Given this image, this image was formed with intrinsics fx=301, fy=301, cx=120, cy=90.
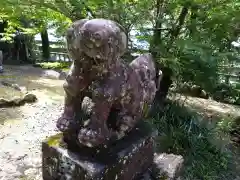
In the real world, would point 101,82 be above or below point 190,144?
above

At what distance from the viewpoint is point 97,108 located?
178 centimetres

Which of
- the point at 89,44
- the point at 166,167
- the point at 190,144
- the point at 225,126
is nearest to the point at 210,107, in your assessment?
the point at 225,126

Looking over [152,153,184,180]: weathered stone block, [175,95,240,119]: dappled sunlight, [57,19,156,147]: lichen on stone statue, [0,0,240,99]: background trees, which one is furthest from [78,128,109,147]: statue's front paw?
[175,95,240,119]: dappled sunlight

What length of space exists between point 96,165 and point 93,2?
232 cm

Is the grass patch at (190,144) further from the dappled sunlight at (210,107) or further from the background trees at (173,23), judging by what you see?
the dappled sunlight at (210,107)

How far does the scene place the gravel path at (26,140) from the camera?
2.72 metres

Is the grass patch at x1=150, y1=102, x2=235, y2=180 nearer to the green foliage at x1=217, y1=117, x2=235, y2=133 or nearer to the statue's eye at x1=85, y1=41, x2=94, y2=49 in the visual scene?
the green foliage at x1=217, y1=117, x2=235, y2=133

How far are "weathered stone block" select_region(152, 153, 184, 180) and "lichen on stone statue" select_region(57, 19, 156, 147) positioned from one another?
55 cm

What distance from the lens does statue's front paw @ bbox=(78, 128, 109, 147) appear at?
5.90ft

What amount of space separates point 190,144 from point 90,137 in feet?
8.84

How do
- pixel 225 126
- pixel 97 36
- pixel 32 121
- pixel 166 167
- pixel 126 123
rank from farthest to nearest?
1. pixel 225 126
2. pixel 32 121
3. pixel 166 167
4. pixel 126 123
5. pixel 97 36

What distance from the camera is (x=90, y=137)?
5.89 ft

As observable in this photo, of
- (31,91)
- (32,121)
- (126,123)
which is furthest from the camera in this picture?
(31,91)

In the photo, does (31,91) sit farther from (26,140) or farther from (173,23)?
(173,23)
